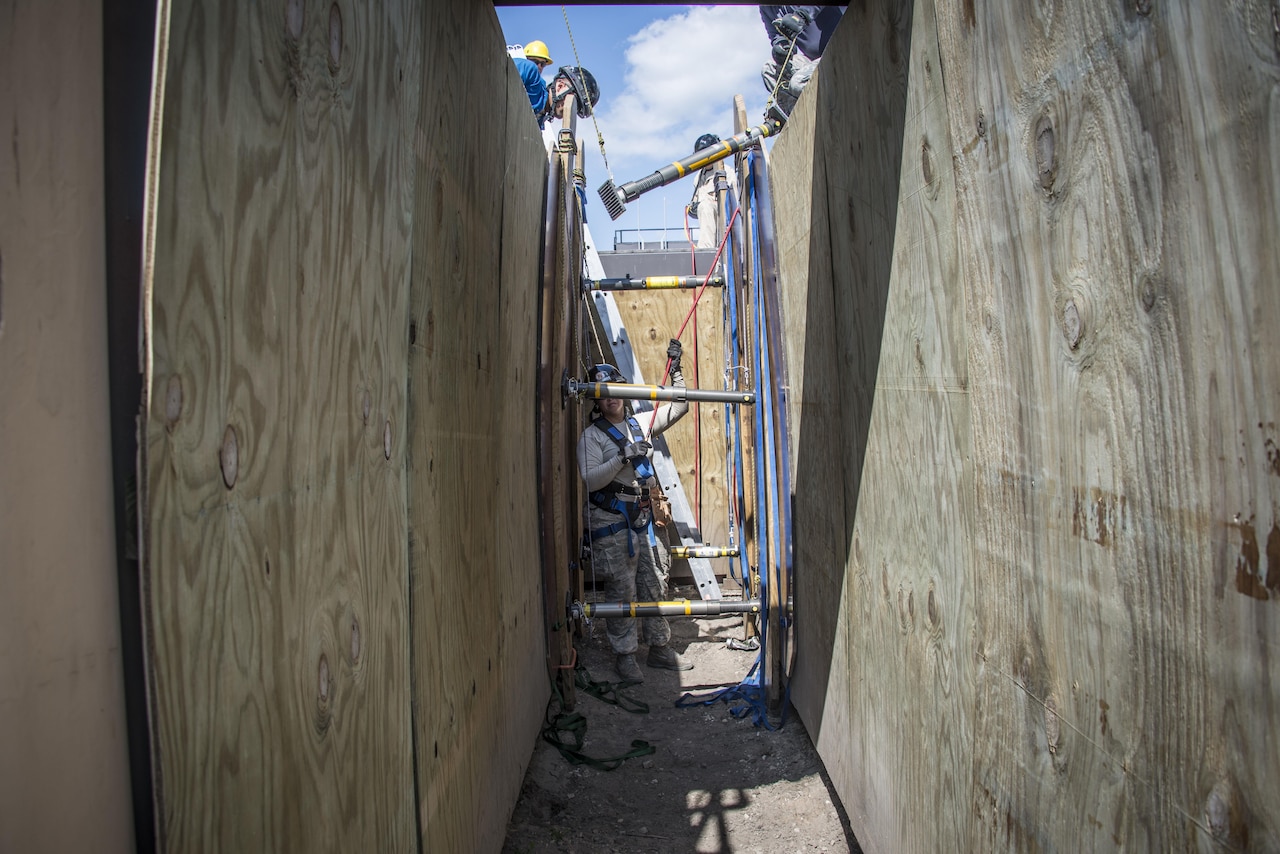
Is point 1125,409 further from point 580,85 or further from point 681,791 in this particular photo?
point 580,85

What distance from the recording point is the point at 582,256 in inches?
196

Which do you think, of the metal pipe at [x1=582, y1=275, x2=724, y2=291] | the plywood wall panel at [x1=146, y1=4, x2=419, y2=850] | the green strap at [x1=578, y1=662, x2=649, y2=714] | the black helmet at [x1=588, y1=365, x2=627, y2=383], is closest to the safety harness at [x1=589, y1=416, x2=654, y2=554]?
the black helmet at [x1=588, y1=365, x2=627, y2=383]

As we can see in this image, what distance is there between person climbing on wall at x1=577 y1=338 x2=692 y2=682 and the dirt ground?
544 millimetres

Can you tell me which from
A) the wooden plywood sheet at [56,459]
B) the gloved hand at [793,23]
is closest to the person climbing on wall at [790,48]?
the gloved hand at [793,23]

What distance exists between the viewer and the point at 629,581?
16.7 feet

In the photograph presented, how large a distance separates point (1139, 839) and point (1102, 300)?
741 mm

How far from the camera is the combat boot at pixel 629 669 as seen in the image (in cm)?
467

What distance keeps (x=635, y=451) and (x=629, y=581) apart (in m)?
0.91

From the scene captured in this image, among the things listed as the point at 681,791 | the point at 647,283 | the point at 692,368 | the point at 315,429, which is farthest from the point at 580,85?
Result: the point at 315,429

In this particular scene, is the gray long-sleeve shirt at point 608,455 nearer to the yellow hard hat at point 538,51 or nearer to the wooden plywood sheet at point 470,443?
the wooden plywood sheet at point 470,443

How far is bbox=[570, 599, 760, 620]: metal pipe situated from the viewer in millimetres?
4094

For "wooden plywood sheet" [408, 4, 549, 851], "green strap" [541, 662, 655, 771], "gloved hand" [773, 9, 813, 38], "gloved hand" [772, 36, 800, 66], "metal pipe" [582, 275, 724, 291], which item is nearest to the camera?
"wooden plywood sheet" [408, 4, 549, 851]

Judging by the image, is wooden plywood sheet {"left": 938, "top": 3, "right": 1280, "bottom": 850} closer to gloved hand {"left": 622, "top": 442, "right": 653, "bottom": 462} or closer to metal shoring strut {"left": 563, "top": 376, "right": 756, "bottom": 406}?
metal shoring strut {"left": 563, "top": 376, "right": 756, "bottom": 406}

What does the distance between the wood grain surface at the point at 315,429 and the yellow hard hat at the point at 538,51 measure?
623 centimetres
